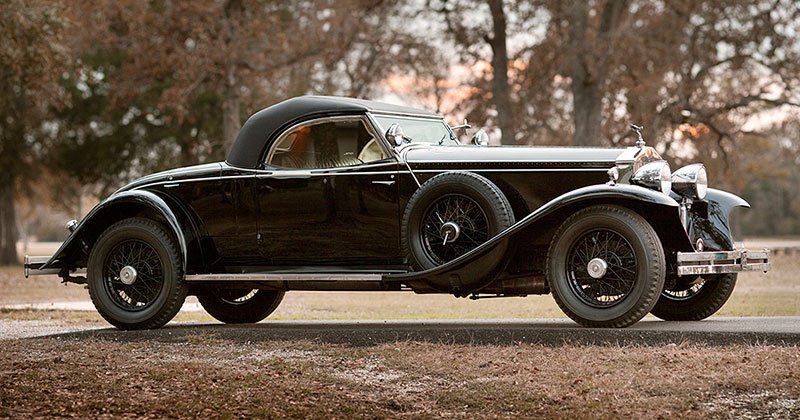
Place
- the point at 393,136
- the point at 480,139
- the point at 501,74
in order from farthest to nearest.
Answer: the point at 501,74 < the point at 480,139 < the point at 393,136

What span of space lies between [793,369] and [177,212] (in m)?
5.84

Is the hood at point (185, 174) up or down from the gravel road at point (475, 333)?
up

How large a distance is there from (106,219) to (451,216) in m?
3.74

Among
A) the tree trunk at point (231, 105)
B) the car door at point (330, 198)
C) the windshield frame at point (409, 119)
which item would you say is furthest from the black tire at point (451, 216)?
the tree trunk at point (231, 105)

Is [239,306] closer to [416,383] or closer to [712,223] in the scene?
[416,383]

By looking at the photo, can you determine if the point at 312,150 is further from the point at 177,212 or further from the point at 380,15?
the point at 380,15

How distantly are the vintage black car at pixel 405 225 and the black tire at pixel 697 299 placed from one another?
0.01 meters

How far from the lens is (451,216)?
9.80 meters

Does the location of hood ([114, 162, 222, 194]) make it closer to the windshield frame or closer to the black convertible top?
the black convertible top

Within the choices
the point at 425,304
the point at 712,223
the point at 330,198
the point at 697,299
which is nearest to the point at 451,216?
the point at 330,198

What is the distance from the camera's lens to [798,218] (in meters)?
83.9

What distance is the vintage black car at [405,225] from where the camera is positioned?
931 centimetres

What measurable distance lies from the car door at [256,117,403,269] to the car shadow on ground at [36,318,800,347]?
27.1 inches

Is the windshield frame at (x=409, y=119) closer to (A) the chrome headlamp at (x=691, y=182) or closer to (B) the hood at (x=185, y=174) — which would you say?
(B) the hood at (x=185, y=174)
